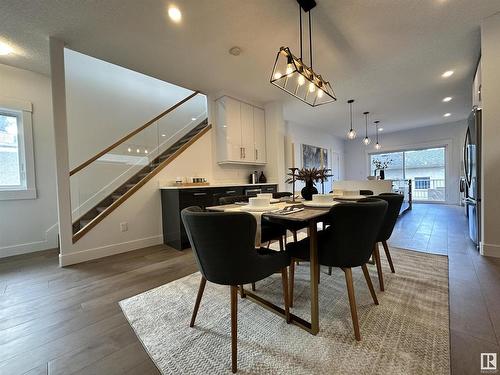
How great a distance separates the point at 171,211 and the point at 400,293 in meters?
2.94

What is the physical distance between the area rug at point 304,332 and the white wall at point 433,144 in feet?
23.0

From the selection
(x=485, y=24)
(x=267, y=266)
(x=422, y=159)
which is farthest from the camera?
(x=422, y=159)

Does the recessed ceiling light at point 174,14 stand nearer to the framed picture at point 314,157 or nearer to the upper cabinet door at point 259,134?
the upper cabinet door at point 259,134

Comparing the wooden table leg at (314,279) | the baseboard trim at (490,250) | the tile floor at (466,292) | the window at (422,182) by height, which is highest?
the window at (422,182)

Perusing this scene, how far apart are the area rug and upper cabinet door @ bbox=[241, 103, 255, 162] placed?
2.93 metres

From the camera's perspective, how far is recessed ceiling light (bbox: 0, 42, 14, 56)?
2561 mm

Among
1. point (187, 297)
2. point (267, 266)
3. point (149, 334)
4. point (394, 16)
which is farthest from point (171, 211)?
point (394, 16)

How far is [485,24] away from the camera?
7.85 ft

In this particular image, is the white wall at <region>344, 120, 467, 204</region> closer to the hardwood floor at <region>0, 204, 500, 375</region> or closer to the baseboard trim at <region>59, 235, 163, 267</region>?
the hardwood floor at <region>0, 204, 500, 375</region>

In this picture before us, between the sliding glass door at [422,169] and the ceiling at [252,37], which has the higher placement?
the ceiling at [252,37]

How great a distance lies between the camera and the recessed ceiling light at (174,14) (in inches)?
82.1

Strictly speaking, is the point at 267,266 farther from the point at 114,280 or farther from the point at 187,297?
the point at 114,280

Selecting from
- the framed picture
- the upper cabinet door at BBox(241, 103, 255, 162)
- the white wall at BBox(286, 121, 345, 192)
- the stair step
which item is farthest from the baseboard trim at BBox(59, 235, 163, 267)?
the framed picture

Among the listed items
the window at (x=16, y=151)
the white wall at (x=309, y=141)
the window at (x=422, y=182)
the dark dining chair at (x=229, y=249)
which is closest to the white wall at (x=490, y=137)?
the dark dining chair at (x=229, y=249)
